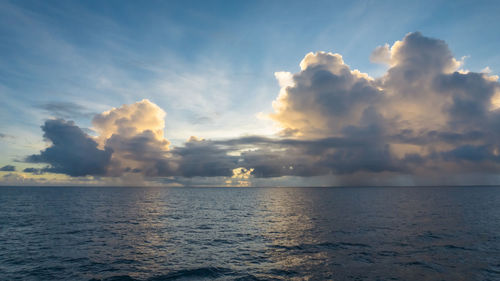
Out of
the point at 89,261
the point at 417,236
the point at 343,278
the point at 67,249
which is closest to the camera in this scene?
the point at 343,278

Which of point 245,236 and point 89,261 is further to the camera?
point 245,236

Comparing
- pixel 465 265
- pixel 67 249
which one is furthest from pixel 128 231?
pixel 465 265

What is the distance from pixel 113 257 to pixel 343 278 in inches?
1085

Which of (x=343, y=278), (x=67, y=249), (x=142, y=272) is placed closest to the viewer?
(x=343, y=278)

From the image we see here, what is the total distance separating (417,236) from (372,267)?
857 inches

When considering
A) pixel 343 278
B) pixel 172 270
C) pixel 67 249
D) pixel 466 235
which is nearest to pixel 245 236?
pixel 172 270

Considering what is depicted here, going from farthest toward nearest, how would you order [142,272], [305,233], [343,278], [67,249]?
[305,233] → [67,249] → [142,272] → [343,278]

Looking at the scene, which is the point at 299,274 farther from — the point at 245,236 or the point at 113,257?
the point at 113,257

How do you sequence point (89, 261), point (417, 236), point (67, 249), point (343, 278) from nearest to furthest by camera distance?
point (343, 278)
point (89, 261)
point (67, 249)
point (417, 236)

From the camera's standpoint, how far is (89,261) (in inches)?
1188

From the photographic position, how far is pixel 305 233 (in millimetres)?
46750

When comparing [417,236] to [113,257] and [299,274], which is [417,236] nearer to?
[299,274]

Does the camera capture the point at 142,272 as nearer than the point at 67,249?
Yes

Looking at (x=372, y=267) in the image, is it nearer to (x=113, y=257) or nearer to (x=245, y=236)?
(x=245, y=236)
